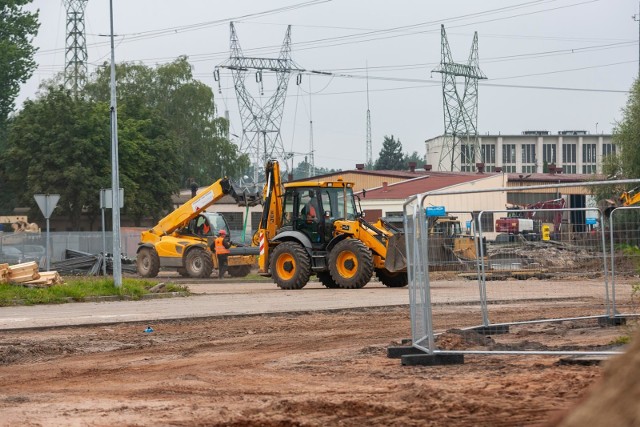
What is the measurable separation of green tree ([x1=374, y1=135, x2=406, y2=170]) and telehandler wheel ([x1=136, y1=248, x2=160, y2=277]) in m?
127

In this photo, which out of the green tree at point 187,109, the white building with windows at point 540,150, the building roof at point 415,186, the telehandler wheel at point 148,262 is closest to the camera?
Result: the telehandler wheel at point 148,262

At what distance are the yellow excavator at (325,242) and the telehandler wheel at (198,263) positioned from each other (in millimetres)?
7612

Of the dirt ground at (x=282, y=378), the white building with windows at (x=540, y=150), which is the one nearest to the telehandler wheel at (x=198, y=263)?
the dirt ground at (x=282, y=378)

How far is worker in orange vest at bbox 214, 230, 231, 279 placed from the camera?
127ft

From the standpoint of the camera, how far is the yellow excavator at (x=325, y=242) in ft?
95.8

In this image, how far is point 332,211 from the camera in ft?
99.2

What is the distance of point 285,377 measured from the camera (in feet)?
35.8

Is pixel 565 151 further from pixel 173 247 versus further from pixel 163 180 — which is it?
pixel 173 247

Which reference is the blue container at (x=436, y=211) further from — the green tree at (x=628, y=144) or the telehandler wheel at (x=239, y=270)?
the green tree at (x=628, y=144)

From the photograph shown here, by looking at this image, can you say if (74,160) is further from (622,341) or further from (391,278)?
(622,341)

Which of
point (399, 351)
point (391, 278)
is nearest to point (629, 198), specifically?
point (399, 351)

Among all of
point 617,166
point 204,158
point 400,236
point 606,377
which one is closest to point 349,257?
point 400,236

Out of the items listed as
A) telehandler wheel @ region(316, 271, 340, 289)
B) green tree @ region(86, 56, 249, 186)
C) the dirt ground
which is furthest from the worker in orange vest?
green tree @ region(86, 56, 249, 186)

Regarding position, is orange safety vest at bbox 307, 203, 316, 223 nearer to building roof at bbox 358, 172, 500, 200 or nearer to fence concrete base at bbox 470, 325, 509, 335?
fence concrete base at bbox 470, 325, 509, 335
